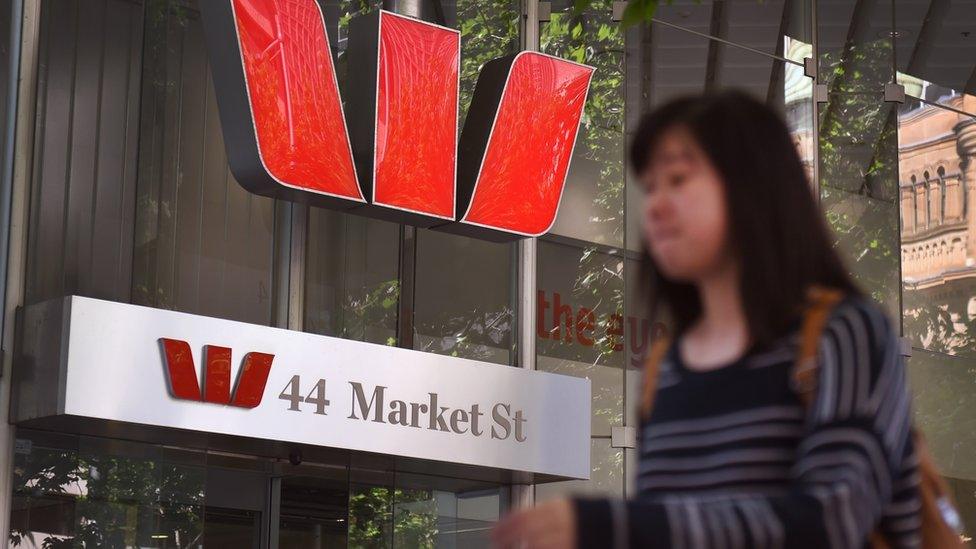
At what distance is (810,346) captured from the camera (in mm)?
1473

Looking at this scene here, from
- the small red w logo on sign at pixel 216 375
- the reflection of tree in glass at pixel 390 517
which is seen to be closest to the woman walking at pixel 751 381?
the small red w logo on sign at pixel 216 375

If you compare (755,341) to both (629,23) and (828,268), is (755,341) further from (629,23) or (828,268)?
(629,23)

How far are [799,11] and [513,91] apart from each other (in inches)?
177

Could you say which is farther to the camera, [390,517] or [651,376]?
[390,517]

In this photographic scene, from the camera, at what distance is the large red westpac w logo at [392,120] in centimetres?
988

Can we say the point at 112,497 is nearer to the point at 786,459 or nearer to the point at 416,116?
the point at 416,116

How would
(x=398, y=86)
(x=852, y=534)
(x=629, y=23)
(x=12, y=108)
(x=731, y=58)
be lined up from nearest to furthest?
1. (x=852, y=534)
2. (x=629, y=23)
3. (x=12, y=108)
4. (x=398, y=86)
5. (x=731, y=58)

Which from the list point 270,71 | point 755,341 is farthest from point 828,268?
point 270,71

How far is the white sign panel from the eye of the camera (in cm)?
914

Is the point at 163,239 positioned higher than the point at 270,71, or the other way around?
the point at 270,71

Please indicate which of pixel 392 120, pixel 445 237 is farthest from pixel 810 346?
pixel 445 237

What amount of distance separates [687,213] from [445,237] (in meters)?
10.2

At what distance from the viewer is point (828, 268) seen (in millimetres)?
1583

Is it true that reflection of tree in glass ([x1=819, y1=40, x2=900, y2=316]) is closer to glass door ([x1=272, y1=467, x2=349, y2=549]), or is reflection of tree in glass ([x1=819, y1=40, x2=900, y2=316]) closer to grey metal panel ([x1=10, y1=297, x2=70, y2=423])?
glass door ([x1=272, y1=467, x2=349, y2=549])
